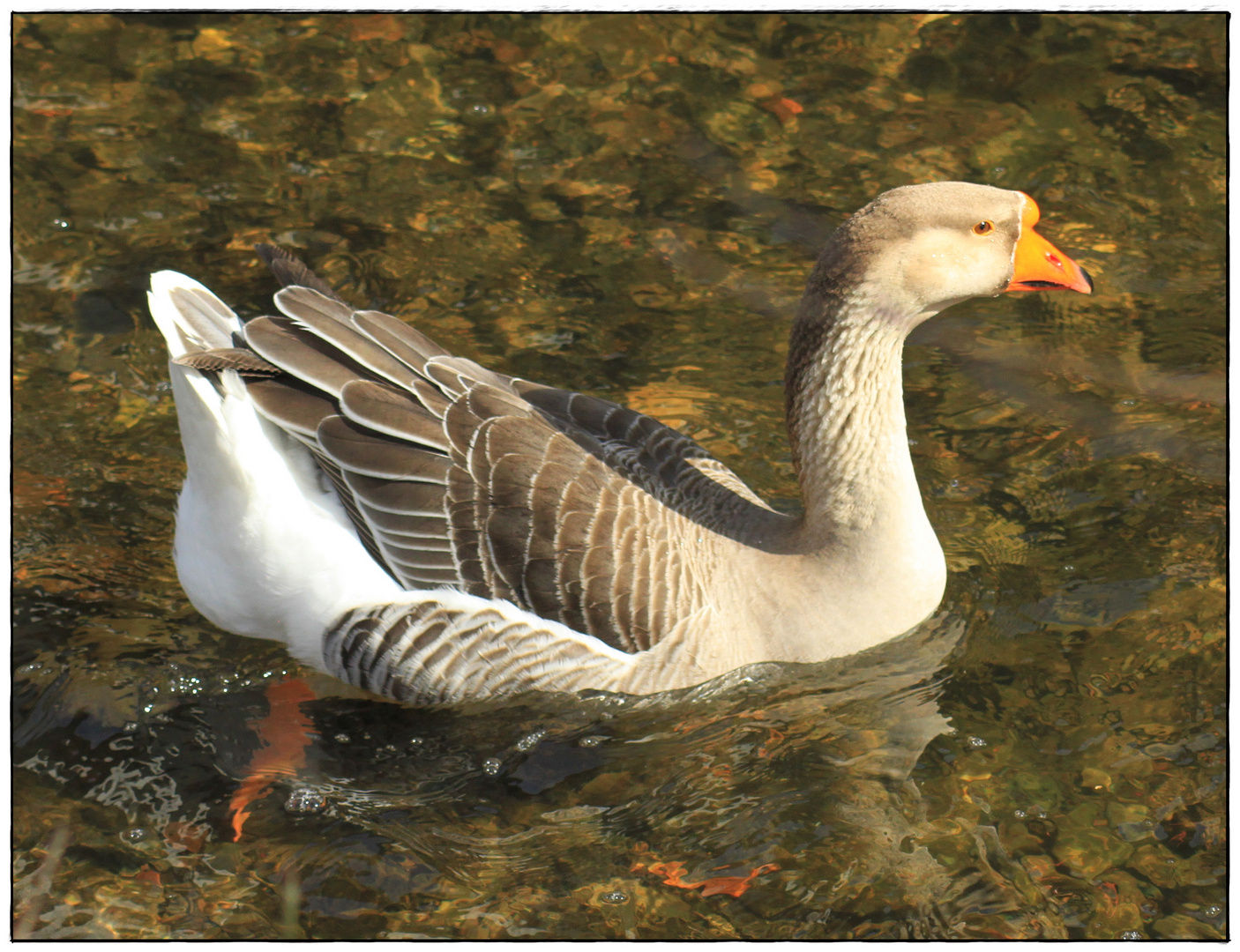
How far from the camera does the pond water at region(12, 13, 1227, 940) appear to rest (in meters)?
4.36

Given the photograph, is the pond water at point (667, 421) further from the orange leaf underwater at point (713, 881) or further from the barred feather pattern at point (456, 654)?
the barred feather pattern at point (456, 654)

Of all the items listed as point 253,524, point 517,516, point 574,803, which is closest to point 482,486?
point 517,516

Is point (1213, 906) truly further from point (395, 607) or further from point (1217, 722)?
point (395, 607)

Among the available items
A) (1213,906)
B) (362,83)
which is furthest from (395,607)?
(362,83)

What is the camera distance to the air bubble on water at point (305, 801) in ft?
15.0

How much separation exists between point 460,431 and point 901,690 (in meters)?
1.92

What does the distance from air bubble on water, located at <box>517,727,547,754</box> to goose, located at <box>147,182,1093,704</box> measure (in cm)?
16

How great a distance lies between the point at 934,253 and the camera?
4457 millimetres

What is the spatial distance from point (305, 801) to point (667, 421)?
8.42 feet

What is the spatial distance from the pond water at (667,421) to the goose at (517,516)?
25 centimetres

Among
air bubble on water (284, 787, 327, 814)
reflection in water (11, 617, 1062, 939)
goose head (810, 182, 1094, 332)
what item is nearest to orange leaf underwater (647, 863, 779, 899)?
reflection in water (11, 617, 1062, 939)

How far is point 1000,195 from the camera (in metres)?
4.50

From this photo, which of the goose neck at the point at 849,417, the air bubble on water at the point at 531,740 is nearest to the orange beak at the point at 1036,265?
the goose neck at the point at 849,417

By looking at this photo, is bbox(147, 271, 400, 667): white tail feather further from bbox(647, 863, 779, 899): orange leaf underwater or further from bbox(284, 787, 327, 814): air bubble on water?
bbox(647, 863, 779, 899): orange leaf underwater
